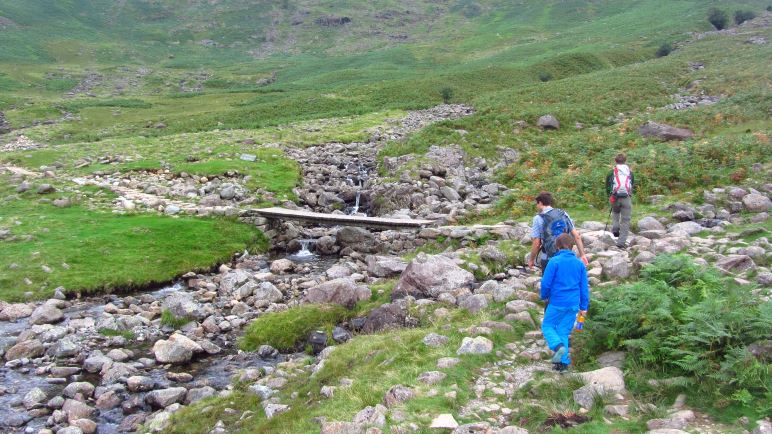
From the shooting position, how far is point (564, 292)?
9891 mm

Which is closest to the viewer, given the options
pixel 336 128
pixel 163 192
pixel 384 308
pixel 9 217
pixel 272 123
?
pixel 384 308

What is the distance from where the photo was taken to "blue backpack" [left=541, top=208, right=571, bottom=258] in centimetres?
1163

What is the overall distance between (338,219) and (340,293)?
9.00 meters

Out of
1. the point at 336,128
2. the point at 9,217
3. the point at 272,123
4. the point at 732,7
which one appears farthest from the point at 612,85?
the point at 732,7

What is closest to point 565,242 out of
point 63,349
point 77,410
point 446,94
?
point 77,410

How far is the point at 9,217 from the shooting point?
2464 cm

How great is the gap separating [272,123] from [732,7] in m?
111

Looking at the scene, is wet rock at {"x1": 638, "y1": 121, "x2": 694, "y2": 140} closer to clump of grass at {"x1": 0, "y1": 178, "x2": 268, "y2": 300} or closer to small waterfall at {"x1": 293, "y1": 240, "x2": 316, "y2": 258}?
small waterfall at {"x1": 293, "y1": 240, "x2": 316, "y2": 258}

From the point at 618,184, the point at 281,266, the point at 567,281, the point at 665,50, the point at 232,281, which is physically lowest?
the point at 281,266

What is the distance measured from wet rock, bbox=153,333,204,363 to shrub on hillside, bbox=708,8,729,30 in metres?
118

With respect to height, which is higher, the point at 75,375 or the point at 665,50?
the point at 665,50

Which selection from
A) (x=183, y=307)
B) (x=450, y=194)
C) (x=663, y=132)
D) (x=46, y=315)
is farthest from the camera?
(x=663, y=132)

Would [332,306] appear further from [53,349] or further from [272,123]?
[272,123]

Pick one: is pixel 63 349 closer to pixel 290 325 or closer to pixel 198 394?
pixel 198 394
